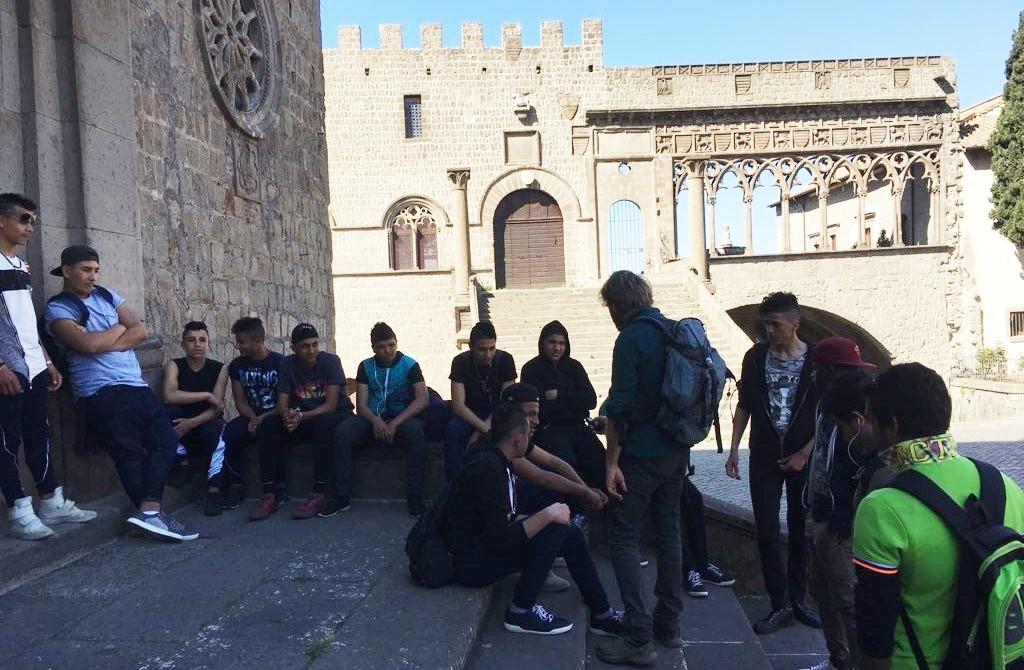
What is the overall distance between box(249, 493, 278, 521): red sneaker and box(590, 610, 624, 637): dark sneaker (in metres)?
2.25

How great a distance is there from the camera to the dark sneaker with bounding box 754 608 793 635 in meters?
4.30

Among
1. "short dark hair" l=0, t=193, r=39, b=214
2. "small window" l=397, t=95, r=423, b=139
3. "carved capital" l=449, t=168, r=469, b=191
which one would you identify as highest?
"small window" l=397, t=95, r=423, b=139

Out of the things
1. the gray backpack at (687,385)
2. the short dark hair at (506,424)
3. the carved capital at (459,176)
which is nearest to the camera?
the gray backpack at (687,385)

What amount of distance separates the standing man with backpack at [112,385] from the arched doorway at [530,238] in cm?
2249

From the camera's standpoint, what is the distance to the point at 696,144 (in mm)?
25000

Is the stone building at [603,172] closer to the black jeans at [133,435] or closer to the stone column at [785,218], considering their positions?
the stone column at [785,218]

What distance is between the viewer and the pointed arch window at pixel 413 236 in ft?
89.1

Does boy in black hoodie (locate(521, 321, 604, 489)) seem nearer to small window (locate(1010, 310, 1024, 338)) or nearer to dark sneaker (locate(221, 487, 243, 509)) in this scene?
dark sneaker (locate(221, 487, 243, 509))

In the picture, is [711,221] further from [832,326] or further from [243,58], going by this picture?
[243,58]

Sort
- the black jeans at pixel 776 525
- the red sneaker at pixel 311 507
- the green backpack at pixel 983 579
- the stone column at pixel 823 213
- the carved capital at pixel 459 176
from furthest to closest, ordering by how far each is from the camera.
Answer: the stone column at pixel 823 213 → the carved capital at pixel 459 176 → the red sneaker at pixel 311 507 → the black jeans at pixel 776 525 → the green backpack at pixel 983 579

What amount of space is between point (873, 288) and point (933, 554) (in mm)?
24433

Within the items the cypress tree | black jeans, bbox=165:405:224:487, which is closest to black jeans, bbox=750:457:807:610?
black jeans, bbox=165:405:224:487

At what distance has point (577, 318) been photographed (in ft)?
60.4

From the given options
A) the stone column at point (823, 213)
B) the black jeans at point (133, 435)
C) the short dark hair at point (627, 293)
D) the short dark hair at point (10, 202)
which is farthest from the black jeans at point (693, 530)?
the stone column at point (823, 213)
